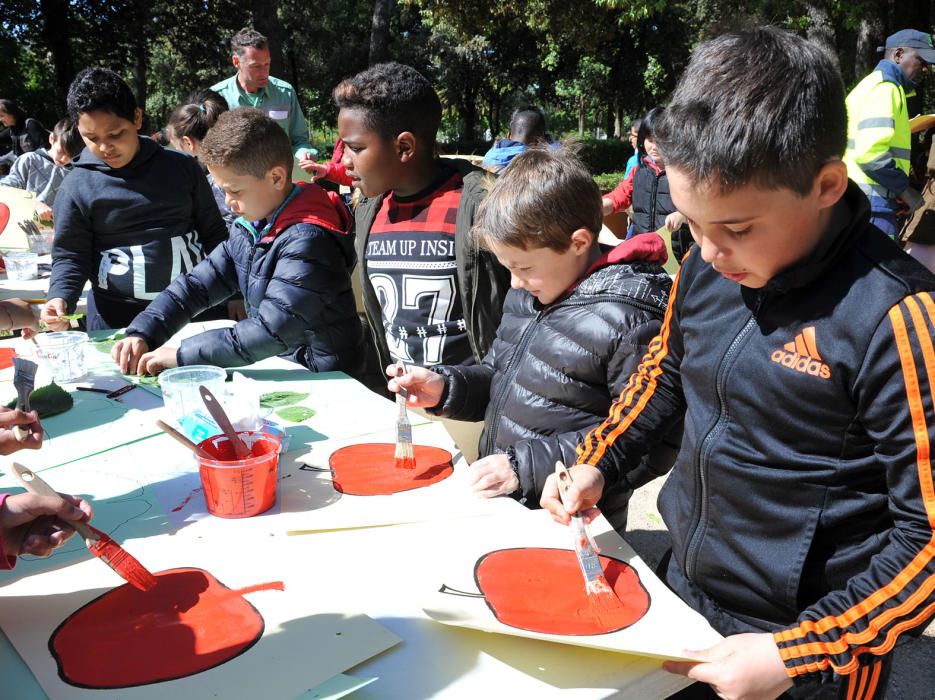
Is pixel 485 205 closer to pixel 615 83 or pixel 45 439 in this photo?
pixel 45 439

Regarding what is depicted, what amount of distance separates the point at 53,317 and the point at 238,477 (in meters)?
1.74

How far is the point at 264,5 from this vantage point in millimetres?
15766

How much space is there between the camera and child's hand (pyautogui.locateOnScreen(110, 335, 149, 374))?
231cm

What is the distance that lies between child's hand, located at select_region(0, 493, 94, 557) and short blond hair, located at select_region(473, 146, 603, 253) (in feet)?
3.64

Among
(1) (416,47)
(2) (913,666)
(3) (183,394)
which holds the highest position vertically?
(1) (416,47)

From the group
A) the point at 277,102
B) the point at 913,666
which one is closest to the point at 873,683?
the point at 913,666

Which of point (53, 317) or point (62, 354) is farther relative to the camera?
point (53, 317)

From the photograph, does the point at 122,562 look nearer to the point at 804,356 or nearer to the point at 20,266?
the point at 804,356

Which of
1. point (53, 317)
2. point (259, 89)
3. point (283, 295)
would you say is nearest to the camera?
point (283, 295)

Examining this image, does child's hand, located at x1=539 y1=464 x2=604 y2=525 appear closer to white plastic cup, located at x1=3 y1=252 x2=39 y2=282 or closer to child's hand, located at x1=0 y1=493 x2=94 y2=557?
child's hand, located at x1=0 y1=493 x2=94 y2=557

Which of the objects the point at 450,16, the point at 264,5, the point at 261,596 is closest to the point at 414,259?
the point at 261,596

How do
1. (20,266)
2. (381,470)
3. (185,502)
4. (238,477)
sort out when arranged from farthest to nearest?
(20,266), (381,470), (185,502), (238,477)

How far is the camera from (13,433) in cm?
147

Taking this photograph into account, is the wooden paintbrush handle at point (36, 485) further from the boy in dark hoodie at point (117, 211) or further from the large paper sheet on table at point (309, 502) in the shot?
the boy in dark hoodie at point (117, 211)
